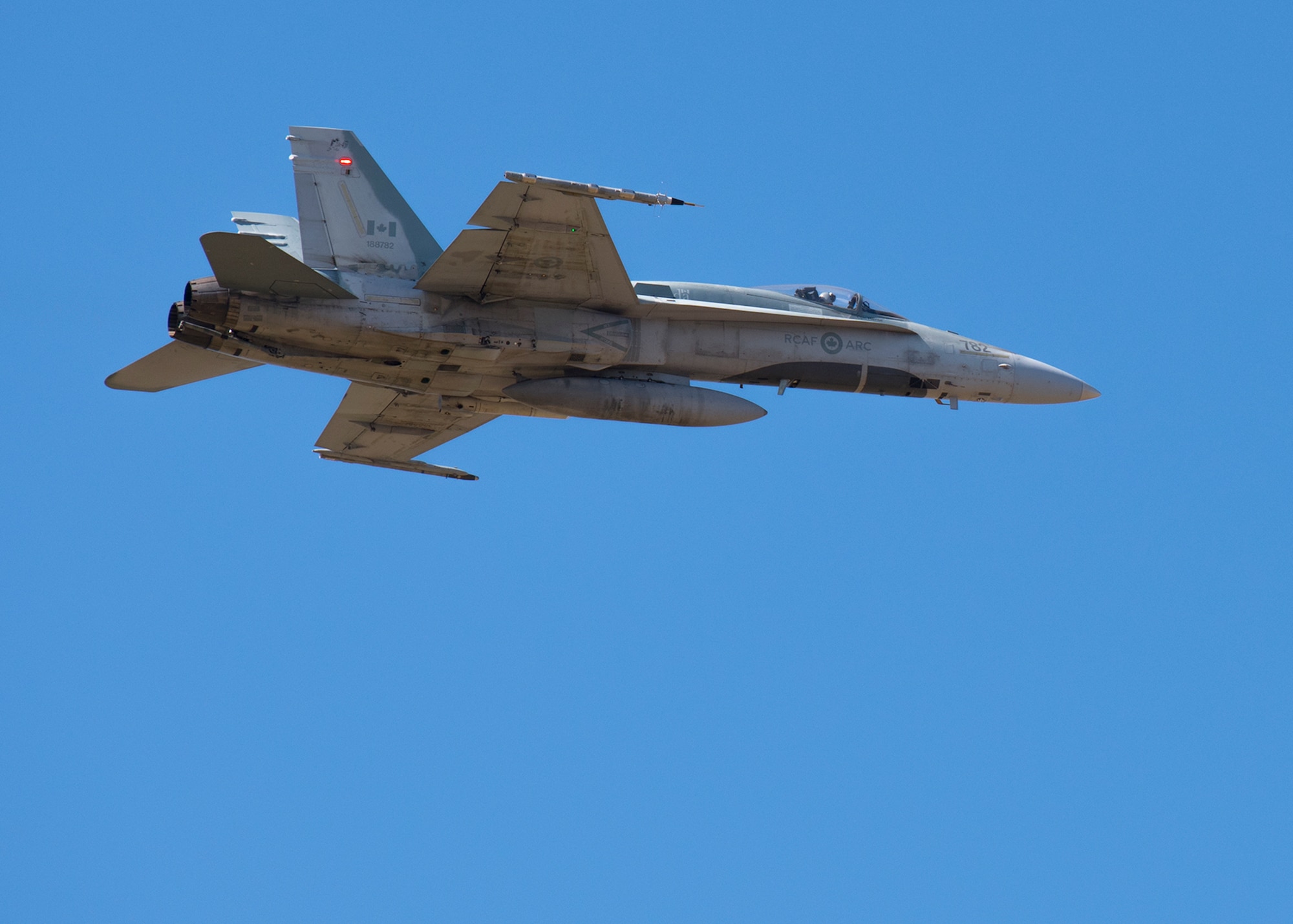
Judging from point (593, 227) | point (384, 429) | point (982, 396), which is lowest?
point (384, 429)

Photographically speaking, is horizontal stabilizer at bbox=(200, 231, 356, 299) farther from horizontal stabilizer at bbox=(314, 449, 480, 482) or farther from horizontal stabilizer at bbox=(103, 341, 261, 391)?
horizontal stabilizer at bbox=(314, 449, 480, 482)

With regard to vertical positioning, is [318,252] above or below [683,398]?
above

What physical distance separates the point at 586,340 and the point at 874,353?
5732 millimetres

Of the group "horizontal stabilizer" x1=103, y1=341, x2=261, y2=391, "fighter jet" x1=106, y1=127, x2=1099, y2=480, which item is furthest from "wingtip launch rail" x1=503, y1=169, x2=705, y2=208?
"horizontal stabilizer" x1=103, y1=341, x2=261, y2=391

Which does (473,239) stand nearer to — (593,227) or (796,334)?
(593,227)

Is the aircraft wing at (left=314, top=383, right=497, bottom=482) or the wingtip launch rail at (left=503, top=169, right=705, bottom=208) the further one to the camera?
the aircraft wing at (left=314, top=383, right=497, bottom=482)

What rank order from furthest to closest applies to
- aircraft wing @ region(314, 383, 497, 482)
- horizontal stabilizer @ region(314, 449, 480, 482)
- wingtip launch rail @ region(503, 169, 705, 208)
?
horizontal stabilizer @ region(314, 449, 480, 482) < aircraft wing @ region(314, 383, 497, 482) < wingtip launch rail @ region(503, 169, 705, 208)

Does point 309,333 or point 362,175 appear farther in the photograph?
point 362,175

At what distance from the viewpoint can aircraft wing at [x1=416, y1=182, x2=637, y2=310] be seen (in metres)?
22.3

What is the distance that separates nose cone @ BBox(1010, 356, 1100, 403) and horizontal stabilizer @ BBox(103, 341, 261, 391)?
547 inches

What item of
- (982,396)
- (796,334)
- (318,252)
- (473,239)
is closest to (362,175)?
(318,252)

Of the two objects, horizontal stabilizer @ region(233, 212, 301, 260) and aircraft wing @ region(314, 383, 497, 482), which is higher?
horizontal stabilizer @ region(233, 212, 301, 260)

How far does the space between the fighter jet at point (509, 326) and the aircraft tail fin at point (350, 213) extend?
29 millimetres

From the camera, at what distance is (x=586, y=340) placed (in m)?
24.5
